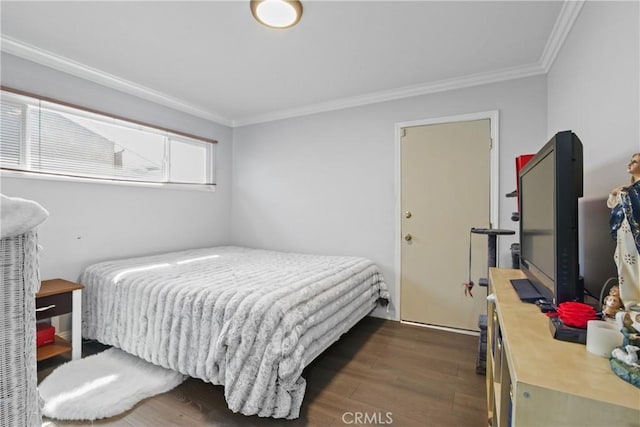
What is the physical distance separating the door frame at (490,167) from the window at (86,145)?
2.54 m

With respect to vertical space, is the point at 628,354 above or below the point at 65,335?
above

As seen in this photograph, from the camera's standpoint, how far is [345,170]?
135 inches

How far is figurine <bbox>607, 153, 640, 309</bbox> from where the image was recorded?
83cm

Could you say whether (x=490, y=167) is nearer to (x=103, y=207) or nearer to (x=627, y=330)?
(x=627, y=330)

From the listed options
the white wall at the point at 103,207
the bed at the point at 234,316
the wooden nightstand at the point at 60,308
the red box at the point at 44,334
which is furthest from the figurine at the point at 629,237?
the white wall at the point at 103,207

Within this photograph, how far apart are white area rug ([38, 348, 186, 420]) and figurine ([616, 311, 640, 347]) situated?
2.28 metres

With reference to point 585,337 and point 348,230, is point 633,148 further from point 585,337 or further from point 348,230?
point 348,230

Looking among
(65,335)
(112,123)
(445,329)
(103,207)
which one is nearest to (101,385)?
(65,335)

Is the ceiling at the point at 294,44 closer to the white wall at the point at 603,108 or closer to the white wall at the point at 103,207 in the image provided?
the white wall at the point at 103,207

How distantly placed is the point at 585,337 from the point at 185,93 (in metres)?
3.67

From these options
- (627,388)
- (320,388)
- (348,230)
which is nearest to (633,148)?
(627,388)

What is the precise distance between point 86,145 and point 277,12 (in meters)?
2.20

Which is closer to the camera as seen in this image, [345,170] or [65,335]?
[65,335]

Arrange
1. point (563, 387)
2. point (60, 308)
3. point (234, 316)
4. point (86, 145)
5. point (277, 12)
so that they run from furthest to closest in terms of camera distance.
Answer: point (86, 145)
point (60, 308)
point (277, 12)
point (234, 316)
point (563, 387)
